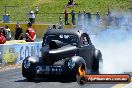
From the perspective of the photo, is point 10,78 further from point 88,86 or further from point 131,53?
point 131,53

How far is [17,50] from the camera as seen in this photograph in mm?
21109

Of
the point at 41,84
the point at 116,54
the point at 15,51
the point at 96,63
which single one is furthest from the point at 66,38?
the point at 116,54

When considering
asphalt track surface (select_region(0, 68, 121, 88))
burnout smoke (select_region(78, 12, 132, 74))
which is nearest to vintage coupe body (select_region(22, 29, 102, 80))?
asphalt track surface (select_region(0, 68, 121, 88))

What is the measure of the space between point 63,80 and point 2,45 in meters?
6.34

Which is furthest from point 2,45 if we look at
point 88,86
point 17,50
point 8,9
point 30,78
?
point 8,9

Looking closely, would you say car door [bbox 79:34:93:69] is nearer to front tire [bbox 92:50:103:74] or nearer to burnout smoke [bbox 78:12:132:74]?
front tire [bbox 92:50:103:74]

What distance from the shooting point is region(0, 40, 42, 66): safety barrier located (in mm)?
19987

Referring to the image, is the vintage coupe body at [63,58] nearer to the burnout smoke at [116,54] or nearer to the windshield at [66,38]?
the windshield at [66,38]

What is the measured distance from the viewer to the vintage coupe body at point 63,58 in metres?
13.7

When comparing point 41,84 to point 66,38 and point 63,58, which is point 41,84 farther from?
point 66,38

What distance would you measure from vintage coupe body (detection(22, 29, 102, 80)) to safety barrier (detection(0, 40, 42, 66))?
16.3ft

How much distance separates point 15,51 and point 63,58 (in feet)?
23.7

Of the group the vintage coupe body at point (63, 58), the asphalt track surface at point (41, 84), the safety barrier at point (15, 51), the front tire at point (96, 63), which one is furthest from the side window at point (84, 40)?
the safety barrier at point (15, 51)

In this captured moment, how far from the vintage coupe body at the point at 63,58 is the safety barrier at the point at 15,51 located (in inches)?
196
